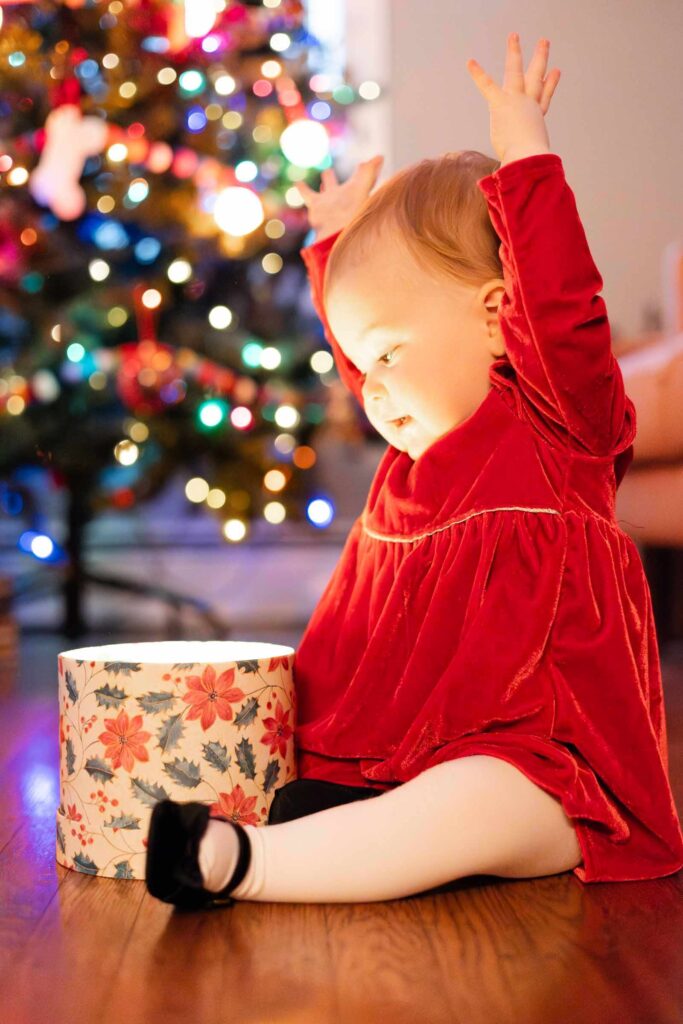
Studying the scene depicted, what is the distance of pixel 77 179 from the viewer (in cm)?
227

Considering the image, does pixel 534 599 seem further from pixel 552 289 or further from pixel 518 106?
pixel 518 106

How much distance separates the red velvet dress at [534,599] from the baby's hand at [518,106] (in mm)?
22

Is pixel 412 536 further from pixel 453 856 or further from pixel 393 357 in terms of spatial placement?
pixel 453 856

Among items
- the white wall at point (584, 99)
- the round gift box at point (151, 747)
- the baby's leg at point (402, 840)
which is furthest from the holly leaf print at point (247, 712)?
the white wall at point (584, 99)

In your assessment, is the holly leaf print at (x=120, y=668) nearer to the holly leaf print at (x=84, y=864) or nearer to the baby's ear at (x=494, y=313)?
the holly leaf print at (x=84, y=864)

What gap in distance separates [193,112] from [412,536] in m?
1.62

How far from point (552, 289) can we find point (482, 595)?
231 mm

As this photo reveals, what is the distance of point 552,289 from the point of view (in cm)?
83

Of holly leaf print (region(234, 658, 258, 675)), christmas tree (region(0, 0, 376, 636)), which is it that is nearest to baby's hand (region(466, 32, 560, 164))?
holly leaf print (region(234, 658, 258, 675))

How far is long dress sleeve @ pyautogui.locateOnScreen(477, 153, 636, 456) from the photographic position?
828 mm

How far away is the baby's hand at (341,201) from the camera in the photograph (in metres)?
1.21

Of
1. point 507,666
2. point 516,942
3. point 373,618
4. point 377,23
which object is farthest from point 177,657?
point 377,23

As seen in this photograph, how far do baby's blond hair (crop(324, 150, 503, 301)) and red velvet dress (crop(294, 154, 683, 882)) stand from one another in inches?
2.6

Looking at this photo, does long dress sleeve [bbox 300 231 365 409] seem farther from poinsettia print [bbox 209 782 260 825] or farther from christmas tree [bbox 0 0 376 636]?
christmas tree [bbox 0 0 376 636]
